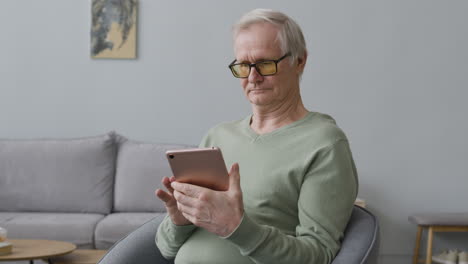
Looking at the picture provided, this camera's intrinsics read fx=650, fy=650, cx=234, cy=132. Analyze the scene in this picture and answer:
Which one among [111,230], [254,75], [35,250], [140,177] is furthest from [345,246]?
[140,177]

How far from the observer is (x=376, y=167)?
4504 mm

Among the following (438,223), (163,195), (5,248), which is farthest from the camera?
(438,223)

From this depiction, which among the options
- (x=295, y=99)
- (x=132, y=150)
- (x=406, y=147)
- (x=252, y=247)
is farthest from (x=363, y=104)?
(x=252, y=247)

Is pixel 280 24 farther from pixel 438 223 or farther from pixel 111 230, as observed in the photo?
pixel 438 223

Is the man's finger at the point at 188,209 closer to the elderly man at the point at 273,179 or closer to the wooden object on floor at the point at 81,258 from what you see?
the elderly man at the point at 273,179

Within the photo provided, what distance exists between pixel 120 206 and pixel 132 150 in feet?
1.22

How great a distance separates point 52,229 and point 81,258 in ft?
1.70

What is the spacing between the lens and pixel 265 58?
169 cm

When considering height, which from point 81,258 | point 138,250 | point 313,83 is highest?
point 313,83

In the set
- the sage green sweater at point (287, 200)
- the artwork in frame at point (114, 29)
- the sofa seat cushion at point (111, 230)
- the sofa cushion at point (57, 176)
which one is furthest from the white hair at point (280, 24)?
the artwork in frame at point (114, 29)

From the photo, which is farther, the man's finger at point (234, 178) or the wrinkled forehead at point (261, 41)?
the wrinkled forehead at point (261, 41)

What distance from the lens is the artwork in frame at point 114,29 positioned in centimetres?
451

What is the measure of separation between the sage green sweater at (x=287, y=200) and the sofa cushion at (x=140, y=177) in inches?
90.7

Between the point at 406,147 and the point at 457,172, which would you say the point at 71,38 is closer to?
the point at 406,147
